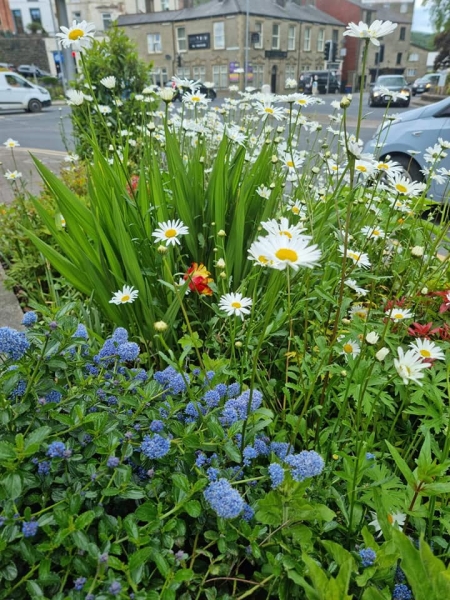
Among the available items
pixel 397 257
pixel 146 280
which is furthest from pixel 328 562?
pixel 397 257

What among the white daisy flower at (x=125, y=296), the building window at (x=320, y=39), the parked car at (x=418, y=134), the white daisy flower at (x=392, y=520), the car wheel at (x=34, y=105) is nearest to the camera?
the white daisy flower at (x=392, y=520)

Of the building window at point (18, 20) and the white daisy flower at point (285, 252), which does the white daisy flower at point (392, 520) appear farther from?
the building window at point (18, 20)

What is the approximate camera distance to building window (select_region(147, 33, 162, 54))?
38.5 meters

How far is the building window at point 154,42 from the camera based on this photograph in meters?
38.5

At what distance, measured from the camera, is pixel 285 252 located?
0.81 metres

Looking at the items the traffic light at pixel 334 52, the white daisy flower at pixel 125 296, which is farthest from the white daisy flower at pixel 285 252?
the traffic light at pixel 334 52

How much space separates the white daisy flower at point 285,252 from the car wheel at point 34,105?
877 inches

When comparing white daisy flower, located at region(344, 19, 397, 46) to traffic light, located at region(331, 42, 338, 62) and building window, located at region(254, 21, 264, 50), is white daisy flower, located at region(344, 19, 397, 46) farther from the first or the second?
traffic light, located at region(331, 42, 338, 62)

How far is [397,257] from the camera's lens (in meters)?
1.98

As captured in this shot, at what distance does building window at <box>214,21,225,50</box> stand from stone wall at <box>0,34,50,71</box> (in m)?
14.6

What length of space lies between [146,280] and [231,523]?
0.97 metres

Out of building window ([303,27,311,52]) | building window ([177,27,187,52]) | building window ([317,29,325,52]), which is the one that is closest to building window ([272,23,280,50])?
building window ([303,27,311,52])

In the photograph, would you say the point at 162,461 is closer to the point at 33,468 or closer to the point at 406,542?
the point at 33,468

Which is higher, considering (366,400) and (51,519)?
(51,519)
